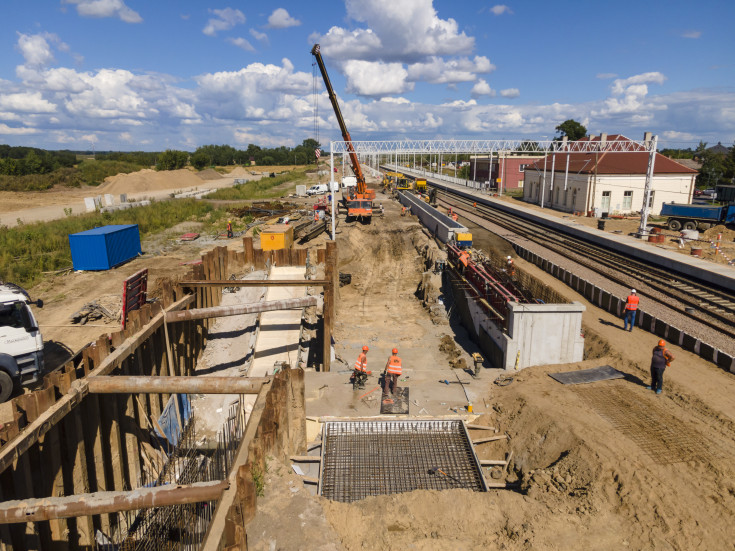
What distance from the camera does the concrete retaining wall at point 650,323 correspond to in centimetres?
1457

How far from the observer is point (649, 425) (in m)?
11.3

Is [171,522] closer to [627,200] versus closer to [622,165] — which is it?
[627,200]

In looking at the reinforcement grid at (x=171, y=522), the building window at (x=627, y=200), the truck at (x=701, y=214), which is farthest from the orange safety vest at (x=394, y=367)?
the building window at (x=627, y=200)

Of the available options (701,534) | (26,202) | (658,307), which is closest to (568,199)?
(658,307)

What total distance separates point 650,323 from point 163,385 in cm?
1679

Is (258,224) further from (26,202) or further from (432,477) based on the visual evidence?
(26,202)

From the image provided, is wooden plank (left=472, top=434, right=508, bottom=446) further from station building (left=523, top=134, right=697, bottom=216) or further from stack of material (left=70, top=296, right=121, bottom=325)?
station building (left=523, top=134, right=697, bottom=216)

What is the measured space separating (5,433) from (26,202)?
7094 centimetres

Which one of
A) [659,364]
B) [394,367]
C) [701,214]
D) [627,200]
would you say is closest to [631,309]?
[659,364]

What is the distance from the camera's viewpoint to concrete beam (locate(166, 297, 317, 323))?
12.9 m

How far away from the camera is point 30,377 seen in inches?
506

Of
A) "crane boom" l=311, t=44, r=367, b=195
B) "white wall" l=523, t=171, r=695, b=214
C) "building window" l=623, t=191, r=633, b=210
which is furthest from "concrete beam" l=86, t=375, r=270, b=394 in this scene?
"building window" l=623, t=191, r=633, b=210

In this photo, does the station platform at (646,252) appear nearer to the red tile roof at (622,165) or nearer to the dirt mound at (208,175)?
the red tile roof at (622,165)

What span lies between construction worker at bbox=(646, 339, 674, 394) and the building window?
1465 inches
